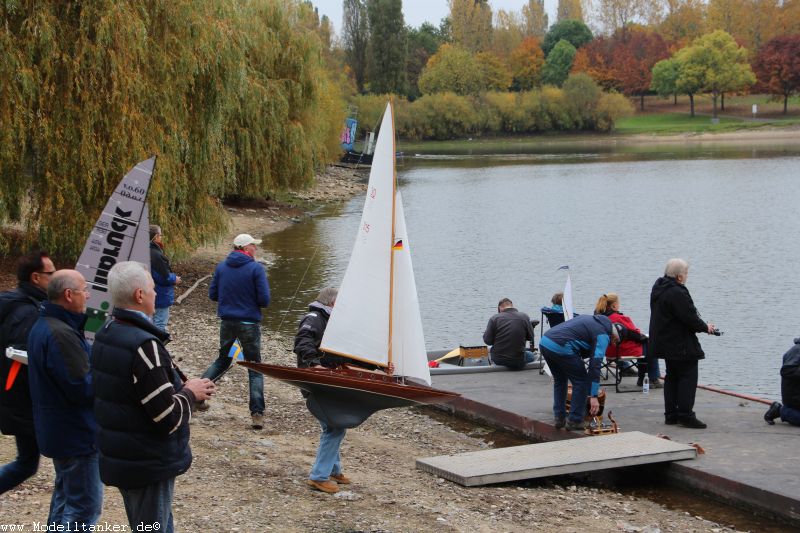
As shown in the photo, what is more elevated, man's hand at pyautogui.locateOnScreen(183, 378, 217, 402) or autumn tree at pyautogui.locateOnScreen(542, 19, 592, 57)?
autumn tree at pyautogui.locateOnScreen(542, 19, 592, 57)

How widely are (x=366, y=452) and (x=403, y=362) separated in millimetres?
1394

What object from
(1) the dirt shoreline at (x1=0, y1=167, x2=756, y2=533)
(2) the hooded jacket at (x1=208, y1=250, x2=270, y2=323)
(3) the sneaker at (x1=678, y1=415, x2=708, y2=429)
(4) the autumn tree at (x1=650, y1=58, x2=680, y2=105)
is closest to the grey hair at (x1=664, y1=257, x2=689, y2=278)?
(3) the sneaker at (x1=678, y1=415, x2=708, y2=429)

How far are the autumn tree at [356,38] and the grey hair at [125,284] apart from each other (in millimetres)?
124605

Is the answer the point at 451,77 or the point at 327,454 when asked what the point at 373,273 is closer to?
the point at 327,454

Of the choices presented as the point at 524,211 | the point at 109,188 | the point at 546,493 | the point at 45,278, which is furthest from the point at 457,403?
the point at 524,211

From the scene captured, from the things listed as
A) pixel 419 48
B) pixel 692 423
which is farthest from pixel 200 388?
pixel 419 48

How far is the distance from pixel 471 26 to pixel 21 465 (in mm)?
170191

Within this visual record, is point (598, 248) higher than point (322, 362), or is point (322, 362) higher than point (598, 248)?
point (322, 362)

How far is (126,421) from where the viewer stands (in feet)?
17.2

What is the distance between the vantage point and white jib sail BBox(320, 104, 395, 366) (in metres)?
10.0

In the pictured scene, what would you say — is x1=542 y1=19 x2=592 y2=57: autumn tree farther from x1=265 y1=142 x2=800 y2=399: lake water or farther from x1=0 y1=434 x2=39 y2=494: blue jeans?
x1=0 y1=434 x2=39 y2=494: blue jeans

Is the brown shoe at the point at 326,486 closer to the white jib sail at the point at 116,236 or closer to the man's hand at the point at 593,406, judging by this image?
the white jib sail at the point at 116,236

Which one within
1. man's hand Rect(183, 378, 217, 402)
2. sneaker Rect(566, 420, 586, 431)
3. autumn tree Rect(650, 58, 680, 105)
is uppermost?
autumn tree Rect(650, 58, 680, 105)

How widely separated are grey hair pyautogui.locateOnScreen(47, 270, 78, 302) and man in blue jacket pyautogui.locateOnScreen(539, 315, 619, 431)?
20.9 ft
